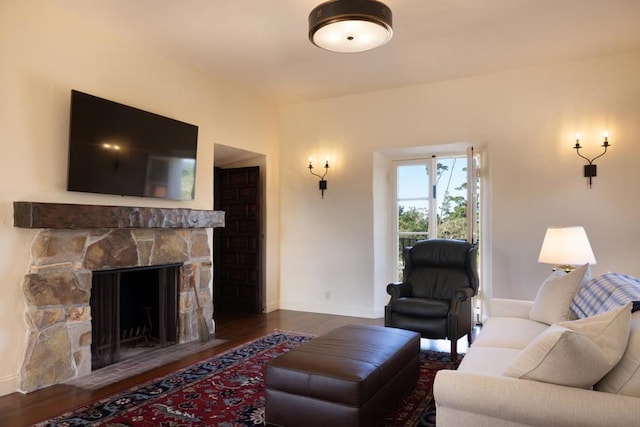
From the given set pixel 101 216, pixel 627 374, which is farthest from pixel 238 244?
pixel 627 374

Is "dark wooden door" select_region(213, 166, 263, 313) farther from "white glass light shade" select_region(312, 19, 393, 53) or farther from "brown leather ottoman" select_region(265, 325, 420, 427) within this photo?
"brown leather ottoman" select_region(265, 325, 420, 427)

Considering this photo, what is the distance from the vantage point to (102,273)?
11.8 feet

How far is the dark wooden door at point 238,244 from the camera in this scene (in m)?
5.84

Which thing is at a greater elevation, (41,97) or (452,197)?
(41,97)

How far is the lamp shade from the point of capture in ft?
11.8

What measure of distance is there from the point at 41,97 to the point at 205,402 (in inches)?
101

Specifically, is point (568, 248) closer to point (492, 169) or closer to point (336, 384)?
point (492, 169)

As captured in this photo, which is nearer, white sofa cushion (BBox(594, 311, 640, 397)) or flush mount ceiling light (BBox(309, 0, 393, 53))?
white sofa cushion (BBox(594, 311, 640, 397))

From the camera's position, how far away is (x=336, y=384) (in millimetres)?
2236

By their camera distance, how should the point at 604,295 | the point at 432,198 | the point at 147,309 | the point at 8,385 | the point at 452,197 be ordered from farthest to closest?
the point at 432,198
the point at 452,197
the point at 147,309
the point at 8,385
the point at 604,295

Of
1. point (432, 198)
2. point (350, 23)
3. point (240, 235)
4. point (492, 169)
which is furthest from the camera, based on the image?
point (240, 235)

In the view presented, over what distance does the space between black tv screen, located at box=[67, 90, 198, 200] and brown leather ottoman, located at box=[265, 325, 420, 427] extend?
7.25 ft

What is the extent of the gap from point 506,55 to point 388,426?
11.9 feet

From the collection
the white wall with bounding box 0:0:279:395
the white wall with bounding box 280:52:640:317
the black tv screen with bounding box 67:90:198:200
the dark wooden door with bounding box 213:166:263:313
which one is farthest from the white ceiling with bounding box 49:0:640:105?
the dark wooden door with bounding box 213:166:263:313
